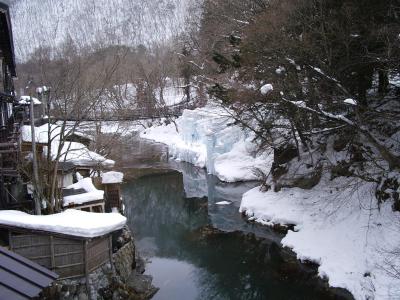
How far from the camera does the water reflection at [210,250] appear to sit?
12.7 metres

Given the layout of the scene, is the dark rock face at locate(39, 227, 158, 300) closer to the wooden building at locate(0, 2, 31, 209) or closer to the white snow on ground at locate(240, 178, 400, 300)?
the wooden building at locate(0, 2, 31, 209)

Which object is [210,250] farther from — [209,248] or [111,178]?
[111,178]

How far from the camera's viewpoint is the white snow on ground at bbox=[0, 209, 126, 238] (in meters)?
11.2

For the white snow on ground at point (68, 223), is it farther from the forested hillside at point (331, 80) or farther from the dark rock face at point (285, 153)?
the dark rock face at point (285, 153)

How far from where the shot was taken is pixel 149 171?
30969mm

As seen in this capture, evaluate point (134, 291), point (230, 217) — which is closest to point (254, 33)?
point (230, 217)

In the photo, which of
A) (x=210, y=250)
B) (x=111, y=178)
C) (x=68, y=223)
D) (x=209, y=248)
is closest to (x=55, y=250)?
(x=68, y=223)

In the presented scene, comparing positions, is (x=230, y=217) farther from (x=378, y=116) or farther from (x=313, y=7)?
(x=313, y=7)

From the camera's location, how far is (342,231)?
1426cm

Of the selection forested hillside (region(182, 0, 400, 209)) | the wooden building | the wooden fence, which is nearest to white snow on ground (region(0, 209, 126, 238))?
the wooden fence

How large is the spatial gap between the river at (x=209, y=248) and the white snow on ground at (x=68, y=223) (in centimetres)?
269

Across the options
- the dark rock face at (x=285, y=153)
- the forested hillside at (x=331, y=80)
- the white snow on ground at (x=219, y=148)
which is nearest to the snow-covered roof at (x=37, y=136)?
the forested hillside at (x=331, y=80)

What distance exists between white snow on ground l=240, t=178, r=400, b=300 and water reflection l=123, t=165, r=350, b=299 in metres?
0.68

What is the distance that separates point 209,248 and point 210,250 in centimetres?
20
